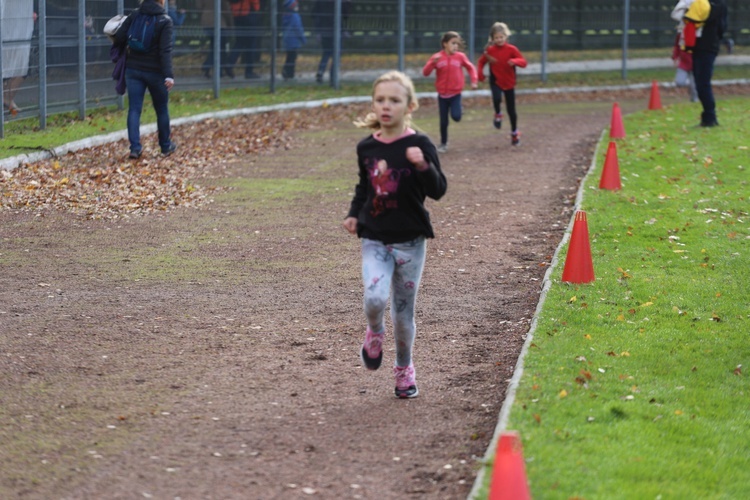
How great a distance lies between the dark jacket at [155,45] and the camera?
14617 millimetres

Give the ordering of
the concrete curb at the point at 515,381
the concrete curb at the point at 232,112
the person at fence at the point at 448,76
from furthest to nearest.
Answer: the person at fence at the point at 448,76 → the concrete curb at the point at 232,112 → the concrete curb at the point at 515,381

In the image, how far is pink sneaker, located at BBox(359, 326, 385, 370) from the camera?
239 inches

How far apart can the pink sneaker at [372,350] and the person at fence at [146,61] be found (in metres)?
9.12

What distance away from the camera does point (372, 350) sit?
6.10 metres

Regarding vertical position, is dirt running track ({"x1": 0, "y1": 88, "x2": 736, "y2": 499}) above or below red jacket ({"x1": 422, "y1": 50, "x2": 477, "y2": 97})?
below

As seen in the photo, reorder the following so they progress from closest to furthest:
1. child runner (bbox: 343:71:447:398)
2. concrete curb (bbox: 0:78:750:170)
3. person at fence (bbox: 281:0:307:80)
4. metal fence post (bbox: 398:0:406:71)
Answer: child runner (bbox: 343:71:447:398), concrete curb (bbox: 0:78:750:170), person at fence (bbox: 281:0:307:80), metal fence post (bbox: 398:0:406:71)

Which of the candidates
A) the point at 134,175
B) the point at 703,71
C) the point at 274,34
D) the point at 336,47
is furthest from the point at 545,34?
the point at 134,175

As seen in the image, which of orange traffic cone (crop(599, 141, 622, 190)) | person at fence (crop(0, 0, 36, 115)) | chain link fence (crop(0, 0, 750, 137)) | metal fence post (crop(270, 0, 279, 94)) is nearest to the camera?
orange traffic cone (crop(599, 141, 622, 190))

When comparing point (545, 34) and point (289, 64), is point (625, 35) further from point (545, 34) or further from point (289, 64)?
point (289, 64)

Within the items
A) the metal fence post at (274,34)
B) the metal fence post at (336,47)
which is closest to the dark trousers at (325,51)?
the metal fence post at (336,47)

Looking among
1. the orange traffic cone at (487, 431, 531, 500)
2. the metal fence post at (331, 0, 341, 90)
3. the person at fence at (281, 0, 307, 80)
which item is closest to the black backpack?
the person at fence at (281, 0, 307, 80)

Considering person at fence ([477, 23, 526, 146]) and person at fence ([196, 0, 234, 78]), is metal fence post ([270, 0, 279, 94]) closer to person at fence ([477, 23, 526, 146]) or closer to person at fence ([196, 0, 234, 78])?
person at fence ([196, 0, 234, 78])

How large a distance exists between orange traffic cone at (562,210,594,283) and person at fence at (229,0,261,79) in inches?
605

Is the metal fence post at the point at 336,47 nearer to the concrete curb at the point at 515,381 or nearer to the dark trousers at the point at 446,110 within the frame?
the dark trousers at the point at 446,110
